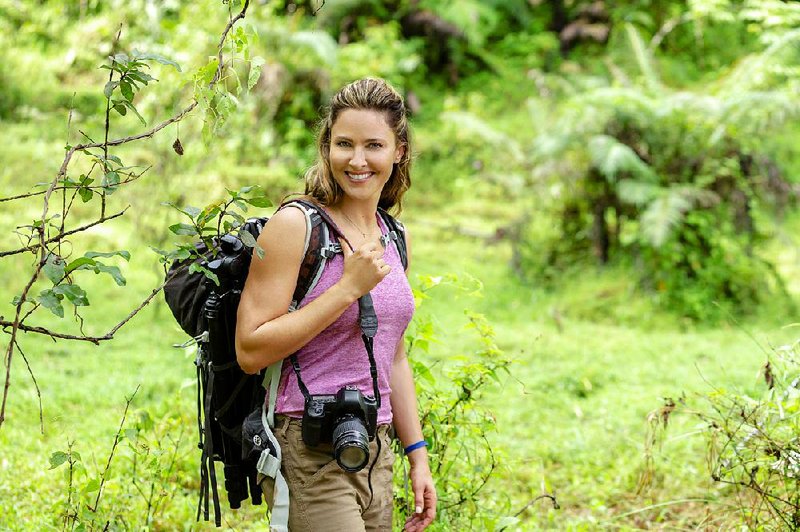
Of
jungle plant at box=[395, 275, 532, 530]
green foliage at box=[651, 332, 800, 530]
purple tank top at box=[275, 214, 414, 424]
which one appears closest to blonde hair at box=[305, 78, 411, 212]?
purple tank top at box=[275, 214, 414, 424]

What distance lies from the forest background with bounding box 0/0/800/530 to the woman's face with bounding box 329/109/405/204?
0.83 feet

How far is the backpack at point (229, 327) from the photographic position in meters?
2.19

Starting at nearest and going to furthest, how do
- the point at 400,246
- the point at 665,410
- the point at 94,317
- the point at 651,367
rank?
the point at 400,246, the point at 665,410, the point at 651,367, the point at 94,317

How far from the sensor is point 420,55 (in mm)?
13742

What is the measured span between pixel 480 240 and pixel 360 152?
7.56m

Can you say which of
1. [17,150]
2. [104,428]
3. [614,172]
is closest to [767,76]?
[614,172]

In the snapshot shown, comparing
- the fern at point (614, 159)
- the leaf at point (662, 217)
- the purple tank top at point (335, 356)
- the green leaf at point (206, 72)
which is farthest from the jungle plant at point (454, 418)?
the fern at point (614, 159)

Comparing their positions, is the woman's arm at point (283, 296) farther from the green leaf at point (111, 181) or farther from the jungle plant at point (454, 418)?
the jungle plant at point (454, 418)

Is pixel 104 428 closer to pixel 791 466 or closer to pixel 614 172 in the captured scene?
pixel 791 466

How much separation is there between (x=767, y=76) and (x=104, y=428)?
6701mm

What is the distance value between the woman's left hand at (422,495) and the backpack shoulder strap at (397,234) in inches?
21.2

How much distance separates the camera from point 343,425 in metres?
2.09

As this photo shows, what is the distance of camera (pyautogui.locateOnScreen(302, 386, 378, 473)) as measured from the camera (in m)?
2.08

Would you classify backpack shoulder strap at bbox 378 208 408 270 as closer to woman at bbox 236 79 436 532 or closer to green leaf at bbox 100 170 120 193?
woman at bbox 236 79 436 532
